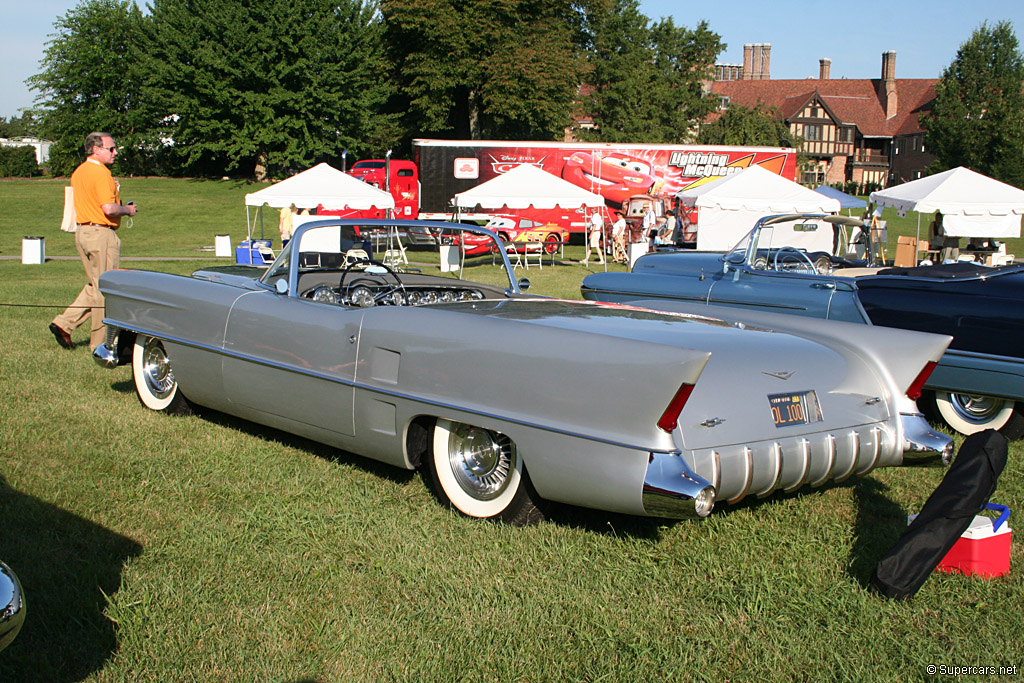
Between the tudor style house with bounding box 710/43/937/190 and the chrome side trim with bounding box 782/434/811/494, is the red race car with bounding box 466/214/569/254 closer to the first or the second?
the chrome side trim with bounding box 782/434/811/494

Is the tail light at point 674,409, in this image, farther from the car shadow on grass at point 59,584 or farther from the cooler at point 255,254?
the cooler at point 255,254

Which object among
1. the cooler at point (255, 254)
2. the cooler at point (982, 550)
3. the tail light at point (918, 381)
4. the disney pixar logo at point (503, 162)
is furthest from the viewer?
the disney pixar logo at point (503, 162)

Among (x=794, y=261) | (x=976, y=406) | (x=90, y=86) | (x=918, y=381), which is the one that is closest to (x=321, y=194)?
(x=794, y=261)

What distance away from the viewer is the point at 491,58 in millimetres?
38406

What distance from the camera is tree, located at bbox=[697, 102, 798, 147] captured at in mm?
53500

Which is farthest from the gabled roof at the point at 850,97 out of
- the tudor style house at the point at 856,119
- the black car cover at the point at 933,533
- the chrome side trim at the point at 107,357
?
the black car cover at the point at 933,533

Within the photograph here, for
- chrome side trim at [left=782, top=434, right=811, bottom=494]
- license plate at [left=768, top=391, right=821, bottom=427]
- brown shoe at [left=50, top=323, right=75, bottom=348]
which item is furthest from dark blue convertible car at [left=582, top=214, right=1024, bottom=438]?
brown shoe at [left=50, top=323, right=75, bottom=348]

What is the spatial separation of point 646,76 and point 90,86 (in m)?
31.3

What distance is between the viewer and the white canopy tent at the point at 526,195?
791 inches

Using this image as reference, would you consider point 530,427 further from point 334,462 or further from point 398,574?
point 334,462

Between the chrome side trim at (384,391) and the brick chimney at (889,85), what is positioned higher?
the brick chimney at (889,85)

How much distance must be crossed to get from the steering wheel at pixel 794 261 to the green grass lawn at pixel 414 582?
2813 millimetres

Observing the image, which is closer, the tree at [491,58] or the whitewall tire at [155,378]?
the whitewall tire at [155,378]

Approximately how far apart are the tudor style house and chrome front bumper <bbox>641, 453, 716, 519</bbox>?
75922 millimetres
